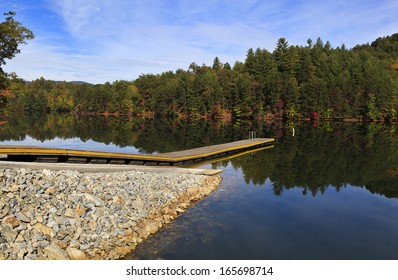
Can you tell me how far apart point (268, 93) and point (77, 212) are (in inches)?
4218

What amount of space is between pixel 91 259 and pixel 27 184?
194 inches

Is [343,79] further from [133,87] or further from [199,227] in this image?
[199,227]

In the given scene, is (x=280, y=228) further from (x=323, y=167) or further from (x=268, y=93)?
(x=268, y=93)

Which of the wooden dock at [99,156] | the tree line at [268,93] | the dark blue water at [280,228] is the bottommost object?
the dark blue water at [280,228]

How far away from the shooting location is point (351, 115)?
10600 centimetres

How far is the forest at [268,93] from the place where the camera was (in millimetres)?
105688

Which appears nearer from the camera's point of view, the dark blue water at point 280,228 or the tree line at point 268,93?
the dark blue water at point 280,228

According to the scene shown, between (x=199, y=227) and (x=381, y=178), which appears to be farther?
(x=381, y=178)

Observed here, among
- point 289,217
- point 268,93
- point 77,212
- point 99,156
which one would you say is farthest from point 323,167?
point 268,93

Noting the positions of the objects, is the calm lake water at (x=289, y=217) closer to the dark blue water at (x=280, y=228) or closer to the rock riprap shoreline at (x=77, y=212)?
the dark blue water at (x=280, y=228)

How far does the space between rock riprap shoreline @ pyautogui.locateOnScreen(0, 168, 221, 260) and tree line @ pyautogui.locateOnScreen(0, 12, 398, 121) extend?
76449 mm

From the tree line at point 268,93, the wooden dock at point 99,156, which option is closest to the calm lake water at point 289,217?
the wooden dock at point 99,156

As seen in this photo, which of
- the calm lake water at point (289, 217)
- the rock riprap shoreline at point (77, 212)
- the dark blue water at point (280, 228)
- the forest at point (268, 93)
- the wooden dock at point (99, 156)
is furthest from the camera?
the forest at point (268, 93)
